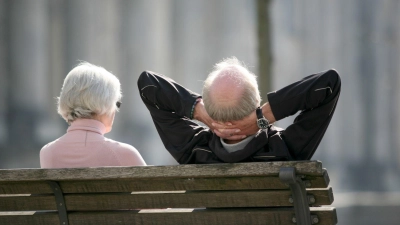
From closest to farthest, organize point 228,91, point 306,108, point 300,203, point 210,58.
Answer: point 300,203
point 228,91
point 306,108
point 210,58

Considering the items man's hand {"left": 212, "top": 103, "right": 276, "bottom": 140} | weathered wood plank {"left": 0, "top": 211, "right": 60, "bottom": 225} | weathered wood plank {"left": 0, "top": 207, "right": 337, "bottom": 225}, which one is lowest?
weathered wood plank {"left": 0, "top": 211, "right": 60, "bottom": 225}

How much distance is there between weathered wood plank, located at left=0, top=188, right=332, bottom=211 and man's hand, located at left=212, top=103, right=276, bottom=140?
1.02 feet

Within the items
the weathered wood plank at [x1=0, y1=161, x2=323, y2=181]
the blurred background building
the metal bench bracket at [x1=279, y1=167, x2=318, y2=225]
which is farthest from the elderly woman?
the blurred background building

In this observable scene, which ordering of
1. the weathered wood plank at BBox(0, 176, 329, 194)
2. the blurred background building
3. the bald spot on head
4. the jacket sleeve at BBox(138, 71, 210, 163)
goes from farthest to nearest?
the blurred background building
the jacket sleeve at BBox(138, 71, 210, 163)
the bald spot on head
the weathered wood plank at BBox(0, 176, 329, 194)

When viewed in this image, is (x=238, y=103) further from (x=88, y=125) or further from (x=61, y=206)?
(x=88, y=125)

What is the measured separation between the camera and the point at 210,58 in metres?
8.16

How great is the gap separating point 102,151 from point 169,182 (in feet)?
2.54

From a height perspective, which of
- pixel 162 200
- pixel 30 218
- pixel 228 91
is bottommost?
pixel 30 218

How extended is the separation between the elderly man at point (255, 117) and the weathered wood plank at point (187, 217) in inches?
10.0

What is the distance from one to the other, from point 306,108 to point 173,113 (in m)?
0.59

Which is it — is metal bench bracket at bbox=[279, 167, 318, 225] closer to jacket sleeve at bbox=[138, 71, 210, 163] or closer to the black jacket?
the black jacket

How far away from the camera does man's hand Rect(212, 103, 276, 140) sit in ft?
10.9

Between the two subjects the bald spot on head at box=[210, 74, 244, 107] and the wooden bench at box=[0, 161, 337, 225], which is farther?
the bald spot on head at box=[210, 74, 244, 107]

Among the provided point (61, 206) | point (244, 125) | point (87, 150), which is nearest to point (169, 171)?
point (244, 125)
